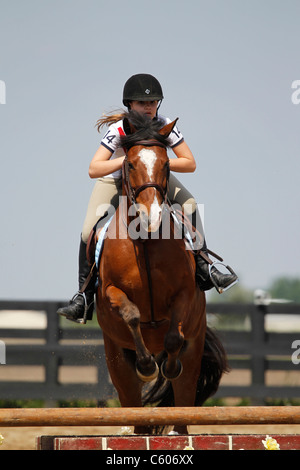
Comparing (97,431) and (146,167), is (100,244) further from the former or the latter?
(97,431)

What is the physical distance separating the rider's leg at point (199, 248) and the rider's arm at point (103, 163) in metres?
0.73

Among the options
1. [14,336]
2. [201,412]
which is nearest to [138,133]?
[201,412]

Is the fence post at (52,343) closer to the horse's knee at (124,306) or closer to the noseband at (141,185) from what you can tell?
the horse's knee at (124,306)

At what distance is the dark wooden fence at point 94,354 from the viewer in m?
9.66

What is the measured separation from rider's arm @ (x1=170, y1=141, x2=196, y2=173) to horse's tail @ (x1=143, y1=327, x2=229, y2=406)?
170 cm

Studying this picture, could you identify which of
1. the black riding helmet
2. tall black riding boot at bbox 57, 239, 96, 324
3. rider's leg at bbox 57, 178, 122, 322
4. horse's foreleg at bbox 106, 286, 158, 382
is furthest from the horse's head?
tall black riding boot at bbox 57, 239, 96, 324

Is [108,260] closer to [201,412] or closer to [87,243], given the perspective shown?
[87,243]

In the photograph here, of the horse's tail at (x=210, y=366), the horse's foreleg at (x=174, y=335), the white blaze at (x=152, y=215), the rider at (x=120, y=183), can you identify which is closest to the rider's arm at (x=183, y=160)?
the rider at (x=120, y=183)

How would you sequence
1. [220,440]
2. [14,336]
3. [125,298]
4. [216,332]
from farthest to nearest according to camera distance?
1. [14,336]
2. [216,332]
3. [125,298]
4. [220,440]

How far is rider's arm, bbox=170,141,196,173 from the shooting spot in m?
4.73

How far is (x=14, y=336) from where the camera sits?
10.4 metres

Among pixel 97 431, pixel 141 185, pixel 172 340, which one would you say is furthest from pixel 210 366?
pixel 97 431

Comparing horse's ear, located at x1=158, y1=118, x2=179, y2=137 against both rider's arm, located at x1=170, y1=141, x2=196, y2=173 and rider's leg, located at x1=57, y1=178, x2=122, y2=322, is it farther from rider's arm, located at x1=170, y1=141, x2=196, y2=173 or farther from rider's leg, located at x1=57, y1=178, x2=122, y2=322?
rider's leg, located at x1=57, y1=178, x2=122, y2=322

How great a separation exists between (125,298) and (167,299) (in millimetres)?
311
